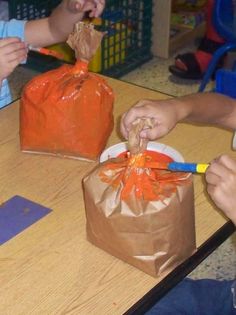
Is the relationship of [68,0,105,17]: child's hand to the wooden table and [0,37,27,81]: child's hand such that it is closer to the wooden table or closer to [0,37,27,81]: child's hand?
[0,37,27,81]: child's hand

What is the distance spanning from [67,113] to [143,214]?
1.11 feet

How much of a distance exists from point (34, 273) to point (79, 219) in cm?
14

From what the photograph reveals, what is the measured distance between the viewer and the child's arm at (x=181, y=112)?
3.27 ft

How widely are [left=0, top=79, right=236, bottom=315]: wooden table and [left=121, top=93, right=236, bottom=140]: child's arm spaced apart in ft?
0.15

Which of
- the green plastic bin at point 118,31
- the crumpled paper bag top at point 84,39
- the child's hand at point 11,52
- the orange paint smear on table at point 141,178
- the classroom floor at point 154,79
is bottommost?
the classroom floor at point 154,79

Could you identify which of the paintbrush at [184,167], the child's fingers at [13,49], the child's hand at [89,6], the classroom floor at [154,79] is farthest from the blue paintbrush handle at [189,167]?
the classroom floor at [154,79]

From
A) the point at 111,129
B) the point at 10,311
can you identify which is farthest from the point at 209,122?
the point at 10,311

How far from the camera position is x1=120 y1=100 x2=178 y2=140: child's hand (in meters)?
0.99

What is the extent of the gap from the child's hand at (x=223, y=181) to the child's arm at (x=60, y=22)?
66 cm

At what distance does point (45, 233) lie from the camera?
93 cm

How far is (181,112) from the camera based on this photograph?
108cm

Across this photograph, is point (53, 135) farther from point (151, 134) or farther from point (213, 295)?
point (213, 295)

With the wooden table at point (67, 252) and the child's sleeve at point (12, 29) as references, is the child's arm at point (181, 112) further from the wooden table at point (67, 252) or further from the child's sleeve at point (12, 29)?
the child's sleeve at point (12, 29)

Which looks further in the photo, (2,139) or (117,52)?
(117,52)
